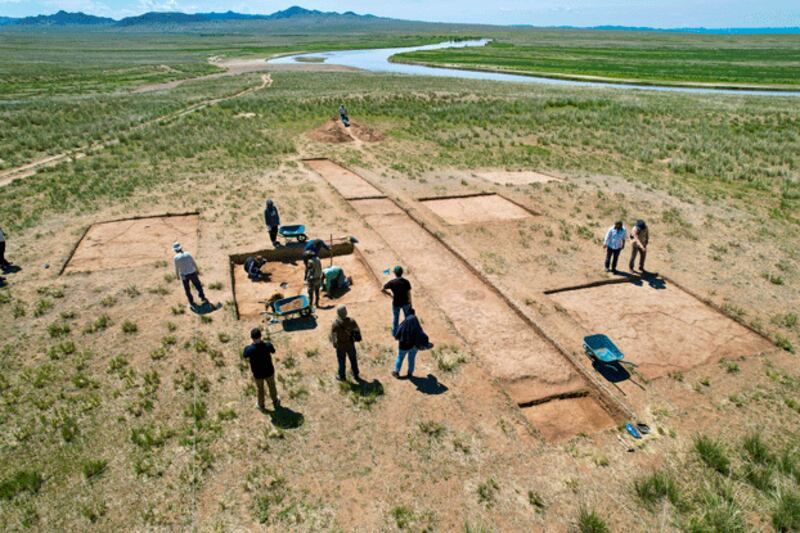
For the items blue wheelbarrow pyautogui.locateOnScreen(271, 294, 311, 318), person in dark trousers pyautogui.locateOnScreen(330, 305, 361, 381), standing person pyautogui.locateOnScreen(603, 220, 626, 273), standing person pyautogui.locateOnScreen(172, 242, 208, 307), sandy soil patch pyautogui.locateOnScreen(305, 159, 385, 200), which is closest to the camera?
person in dark trousers pyautogui.locateOnScreen(330, 305, 361, 381)

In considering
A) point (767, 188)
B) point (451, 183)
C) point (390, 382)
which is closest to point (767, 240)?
point (767, 188)

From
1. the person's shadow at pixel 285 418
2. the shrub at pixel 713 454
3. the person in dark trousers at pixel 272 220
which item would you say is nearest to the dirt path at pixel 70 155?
the person in dark trousers at pixel 272 220

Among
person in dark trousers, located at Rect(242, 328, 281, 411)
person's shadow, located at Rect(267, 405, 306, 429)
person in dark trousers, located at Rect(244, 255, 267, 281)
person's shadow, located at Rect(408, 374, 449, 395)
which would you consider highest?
person in dark trousers, located at Rect(242, 328, 281, 411)

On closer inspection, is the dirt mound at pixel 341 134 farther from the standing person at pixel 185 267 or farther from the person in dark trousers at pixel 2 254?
the standing person at pixel 185 267

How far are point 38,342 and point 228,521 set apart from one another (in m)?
7.73

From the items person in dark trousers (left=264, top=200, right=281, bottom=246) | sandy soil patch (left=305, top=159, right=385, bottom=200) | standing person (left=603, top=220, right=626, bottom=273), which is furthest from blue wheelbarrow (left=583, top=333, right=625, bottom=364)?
sandy soil patch (left=305, top=159, right=385, bottom=200)

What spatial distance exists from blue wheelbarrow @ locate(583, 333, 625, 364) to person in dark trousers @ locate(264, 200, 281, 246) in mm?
10690

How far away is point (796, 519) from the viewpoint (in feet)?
21.2

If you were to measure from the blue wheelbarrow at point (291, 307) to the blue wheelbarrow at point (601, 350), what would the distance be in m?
6.78

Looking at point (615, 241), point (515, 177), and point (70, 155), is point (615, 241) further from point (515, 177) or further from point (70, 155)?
point (70, 155)

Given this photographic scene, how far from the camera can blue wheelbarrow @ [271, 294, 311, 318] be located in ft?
37.9

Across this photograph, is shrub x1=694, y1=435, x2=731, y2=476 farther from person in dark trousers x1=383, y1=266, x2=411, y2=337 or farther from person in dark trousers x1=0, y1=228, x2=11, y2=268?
person in dark trousers x1=0, y1=228, x2=11, y2=268

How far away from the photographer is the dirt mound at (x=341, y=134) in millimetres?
33812

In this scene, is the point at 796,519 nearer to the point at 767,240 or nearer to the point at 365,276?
the point at 365,276
